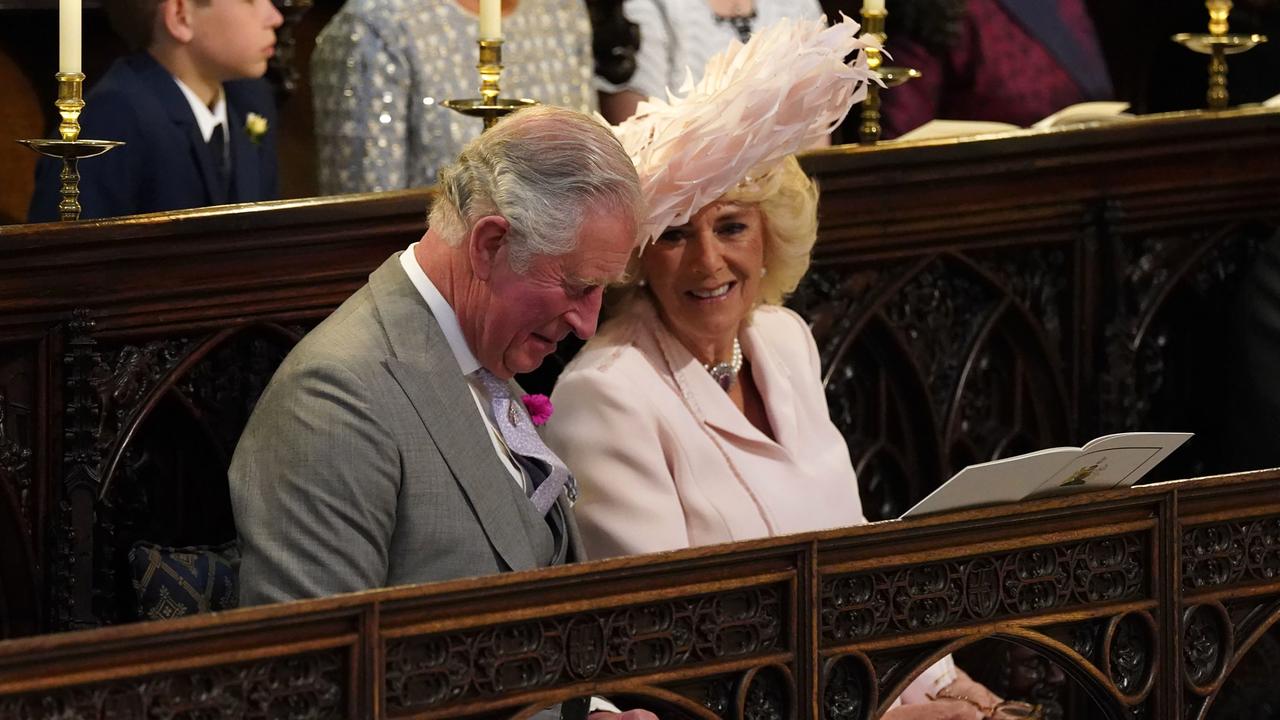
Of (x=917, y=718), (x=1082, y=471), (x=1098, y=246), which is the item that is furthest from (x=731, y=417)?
(x=1098, y=246)

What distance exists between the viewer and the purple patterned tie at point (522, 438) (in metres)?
2.74

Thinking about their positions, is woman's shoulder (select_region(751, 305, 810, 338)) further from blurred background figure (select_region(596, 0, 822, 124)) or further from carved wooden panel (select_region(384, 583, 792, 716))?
carved wooden panel (select_region(384, 583, 792, 716))

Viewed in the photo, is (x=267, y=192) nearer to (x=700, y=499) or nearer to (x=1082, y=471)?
(x=700, y=499)

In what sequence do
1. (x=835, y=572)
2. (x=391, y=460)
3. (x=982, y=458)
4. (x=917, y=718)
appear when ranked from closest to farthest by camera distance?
(x=835, y=572) < (x=391, y=460) < (x=917, y=718) < (x=982, y=458)

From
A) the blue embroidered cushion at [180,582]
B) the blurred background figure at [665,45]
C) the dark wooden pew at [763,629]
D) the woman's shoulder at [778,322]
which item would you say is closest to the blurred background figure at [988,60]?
the blurred background figure at [665,45]

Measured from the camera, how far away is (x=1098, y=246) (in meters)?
4.01

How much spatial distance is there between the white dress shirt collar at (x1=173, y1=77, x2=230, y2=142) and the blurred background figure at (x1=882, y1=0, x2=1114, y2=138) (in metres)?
1.65

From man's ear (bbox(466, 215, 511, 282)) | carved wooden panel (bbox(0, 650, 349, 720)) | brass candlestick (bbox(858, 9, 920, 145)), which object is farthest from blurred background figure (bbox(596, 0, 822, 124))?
carved wooden panel (bbox(0, 650, 349, 720))

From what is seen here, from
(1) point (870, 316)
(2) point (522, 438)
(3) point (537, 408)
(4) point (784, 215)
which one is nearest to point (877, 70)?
(4) point (784, 215)

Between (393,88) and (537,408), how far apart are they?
3.91ft

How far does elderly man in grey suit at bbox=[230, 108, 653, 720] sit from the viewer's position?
2.46 metres

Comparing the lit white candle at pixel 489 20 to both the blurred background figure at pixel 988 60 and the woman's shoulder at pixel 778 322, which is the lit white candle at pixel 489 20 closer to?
the woman's shoulder at pixel 778 322

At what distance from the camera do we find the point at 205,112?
3.90 m

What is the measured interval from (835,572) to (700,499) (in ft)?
2.51
